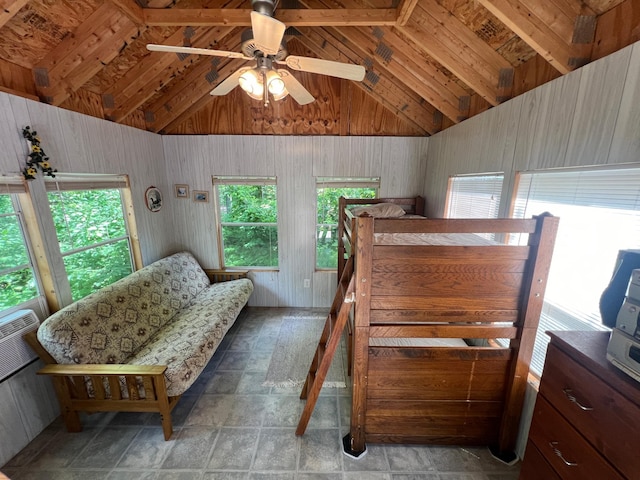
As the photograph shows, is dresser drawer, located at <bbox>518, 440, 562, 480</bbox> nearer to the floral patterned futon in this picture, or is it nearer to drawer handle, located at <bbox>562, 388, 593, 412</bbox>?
drawer handle, located at <bbox>562, 388, 593, 412</bbox>

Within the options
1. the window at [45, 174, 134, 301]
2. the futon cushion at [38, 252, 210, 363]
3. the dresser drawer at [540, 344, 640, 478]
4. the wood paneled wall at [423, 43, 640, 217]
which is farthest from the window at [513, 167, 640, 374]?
the window at [45, 174, 134, 301]

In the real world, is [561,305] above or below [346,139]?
below

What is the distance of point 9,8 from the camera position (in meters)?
1.48

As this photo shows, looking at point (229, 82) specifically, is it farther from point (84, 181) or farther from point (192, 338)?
point (192, 338)

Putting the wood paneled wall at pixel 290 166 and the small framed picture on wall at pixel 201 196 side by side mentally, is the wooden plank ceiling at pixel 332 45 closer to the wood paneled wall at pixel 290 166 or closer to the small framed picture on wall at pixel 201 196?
the wood paneled wall at pixel 290 166

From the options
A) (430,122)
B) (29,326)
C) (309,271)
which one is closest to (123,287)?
(29,326)

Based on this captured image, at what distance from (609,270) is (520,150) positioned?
91 cm

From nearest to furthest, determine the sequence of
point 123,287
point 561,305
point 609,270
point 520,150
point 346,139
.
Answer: point 609,270, point 561,305, point 520,150, point 123,287, point 346,139

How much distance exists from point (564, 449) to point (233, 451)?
1.91m

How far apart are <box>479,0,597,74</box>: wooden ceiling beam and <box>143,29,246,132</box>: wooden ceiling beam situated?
255 cm

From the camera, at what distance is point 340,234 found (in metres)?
3.32

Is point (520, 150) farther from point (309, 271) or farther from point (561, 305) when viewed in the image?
point (309, 271)

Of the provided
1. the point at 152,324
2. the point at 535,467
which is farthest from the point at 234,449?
the point at 535,467

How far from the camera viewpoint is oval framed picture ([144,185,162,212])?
3182 millimetres
